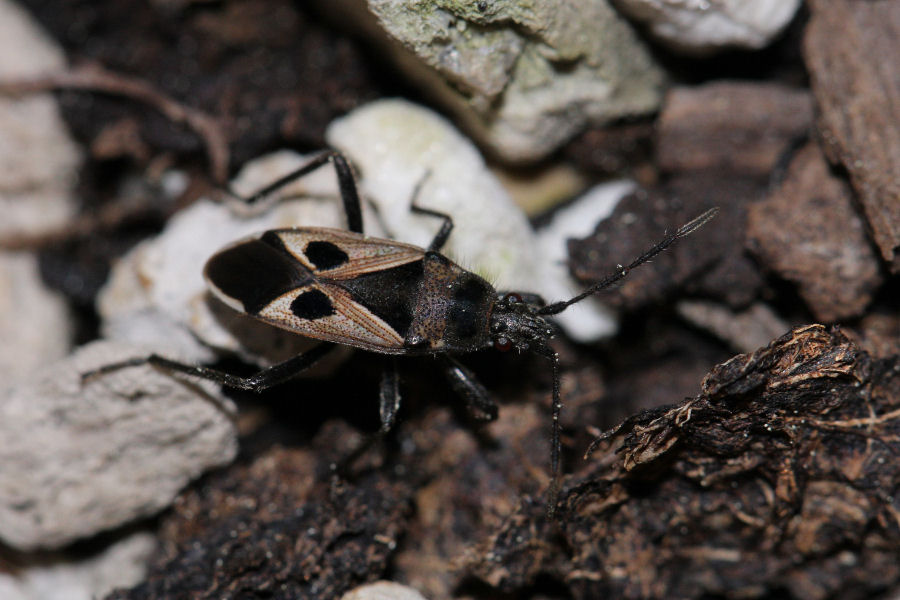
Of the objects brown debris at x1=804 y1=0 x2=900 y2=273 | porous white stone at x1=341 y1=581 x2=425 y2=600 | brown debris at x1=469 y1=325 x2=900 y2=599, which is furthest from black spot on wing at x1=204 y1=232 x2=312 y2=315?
brown debris at x1=804 y1=0 x2=900 y2=273

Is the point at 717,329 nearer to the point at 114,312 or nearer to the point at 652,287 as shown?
the point at 652,287

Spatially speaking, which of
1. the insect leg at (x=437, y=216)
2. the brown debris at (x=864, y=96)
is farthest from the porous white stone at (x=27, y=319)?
the brown debris at (x=864, y=96)

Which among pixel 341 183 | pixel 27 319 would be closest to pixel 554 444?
pixel 341 183

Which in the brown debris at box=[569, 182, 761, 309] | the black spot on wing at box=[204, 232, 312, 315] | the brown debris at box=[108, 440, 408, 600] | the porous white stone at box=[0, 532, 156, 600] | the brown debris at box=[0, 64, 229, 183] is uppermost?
the brown debris at box=[569, 182, 761, 309]

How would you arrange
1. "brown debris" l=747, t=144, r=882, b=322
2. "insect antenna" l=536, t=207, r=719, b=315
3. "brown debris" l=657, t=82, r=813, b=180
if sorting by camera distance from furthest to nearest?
"brown debris" l=657, t=82, r=813, b=180, "brown debris" l=747, t=144, r=882, b=322, "insect antenna" l=536, t=207, r=719, b=315

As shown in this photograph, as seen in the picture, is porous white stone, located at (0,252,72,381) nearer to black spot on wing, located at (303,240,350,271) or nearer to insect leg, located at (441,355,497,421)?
black spot on wing, located at (303,240,350,271)

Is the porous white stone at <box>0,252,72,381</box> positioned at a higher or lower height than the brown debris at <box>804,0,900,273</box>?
lower
